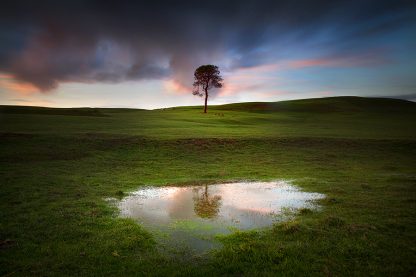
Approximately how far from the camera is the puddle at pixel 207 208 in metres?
12.0

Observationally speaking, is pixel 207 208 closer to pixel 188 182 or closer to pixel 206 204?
pixel 206 204

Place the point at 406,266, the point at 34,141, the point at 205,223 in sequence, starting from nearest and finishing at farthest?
the point at 406,266 < the point at 205,223 < the point at 34,141

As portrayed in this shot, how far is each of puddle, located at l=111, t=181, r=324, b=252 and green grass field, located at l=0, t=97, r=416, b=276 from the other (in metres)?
0.81

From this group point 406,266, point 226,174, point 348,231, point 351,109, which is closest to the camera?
point 406,266

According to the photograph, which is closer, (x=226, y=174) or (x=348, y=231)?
(x=348, y=231)

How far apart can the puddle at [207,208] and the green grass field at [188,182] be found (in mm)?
807

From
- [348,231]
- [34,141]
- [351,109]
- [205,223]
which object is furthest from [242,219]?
[351,109]

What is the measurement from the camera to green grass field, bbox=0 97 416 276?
9.15 meters

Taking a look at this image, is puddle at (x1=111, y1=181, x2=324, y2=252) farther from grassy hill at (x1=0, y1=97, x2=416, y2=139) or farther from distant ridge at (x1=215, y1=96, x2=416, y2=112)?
distant ridge at (x1=215, y1=96, x2=416, y2=112)

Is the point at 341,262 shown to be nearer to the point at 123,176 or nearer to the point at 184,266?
the point at 184,266

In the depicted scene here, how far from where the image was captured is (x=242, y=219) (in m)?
13.4

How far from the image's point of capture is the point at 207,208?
15.2m

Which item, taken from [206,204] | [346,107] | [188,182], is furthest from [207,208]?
[346,107]

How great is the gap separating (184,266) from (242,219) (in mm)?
4886
